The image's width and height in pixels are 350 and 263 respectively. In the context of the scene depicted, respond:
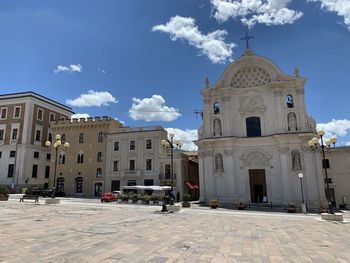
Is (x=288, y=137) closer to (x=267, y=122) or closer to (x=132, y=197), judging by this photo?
(x=267, y=122)

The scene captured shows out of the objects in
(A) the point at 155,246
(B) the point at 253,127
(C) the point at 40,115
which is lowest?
(A) the point at 155,246

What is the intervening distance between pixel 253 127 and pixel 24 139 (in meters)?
38.1

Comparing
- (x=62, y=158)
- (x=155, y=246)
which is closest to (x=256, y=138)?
(x=155, y=246)

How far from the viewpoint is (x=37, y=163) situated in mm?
50656

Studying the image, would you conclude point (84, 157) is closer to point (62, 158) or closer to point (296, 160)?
point (62, 158)

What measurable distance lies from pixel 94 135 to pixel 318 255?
141ft

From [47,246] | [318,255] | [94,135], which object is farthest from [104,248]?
[94,135]

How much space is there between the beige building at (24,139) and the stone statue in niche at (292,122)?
4205 cm

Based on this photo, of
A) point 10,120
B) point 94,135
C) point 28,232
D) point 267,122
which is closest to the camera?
point 28,232

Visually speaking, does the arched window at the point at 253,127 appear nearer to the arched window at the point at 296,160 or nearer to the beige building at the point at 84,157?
the arched window at the point at 296,160

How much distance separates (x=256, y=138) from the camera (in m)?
35.2

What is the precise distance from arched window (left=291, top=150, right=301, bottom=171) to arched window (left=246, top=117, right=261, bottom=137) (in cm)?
480

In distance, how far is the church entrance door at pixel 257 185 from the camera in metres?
34.7

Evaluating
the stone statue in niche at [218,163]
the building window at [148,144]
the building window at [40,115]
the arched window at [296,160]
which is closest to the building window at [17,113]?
the building window at [40,115]
